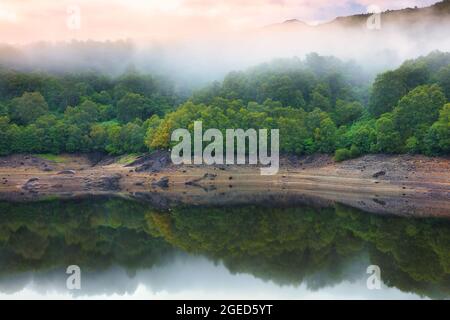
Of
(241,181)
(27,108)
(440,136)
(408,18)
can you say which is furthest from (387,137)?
(408,18)

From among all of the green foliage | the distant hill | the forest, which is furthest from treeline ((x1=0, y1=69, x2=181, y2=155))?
the distant hill

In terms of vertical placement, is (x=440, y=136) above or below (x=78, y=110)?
below

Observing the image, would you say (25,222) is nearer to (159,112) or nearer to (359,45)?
(159,112)

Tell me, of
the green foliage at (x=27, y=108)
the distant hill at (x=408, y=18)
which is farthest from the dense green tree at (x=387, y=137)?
the distant hill at (x=408, y=18)

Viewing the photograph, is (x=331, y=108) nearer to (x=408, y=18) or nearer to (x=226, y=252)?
(x=226, y=252)

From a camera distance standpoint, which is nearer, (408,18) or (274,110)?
(274,110)

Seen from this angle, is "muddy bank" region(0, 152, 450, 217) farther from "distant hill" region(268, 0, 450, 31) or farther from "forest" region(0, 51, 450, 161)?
"distant hill" region(268, 0, 450, 31)

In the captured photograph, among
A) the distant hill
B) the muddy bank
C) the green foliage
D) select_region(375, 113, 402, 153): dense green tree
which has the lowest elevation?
the muddy bank
